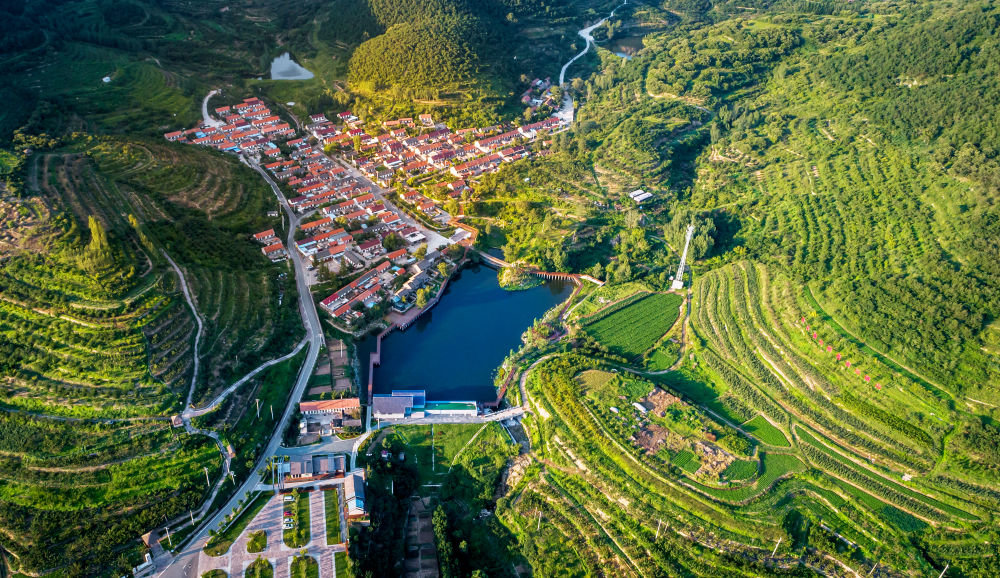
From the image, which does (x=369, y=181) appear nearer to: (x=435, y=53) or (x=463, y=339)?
(x=435, y=53)

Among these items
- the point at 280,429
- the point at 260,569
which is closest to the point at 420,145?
the point at 280,429

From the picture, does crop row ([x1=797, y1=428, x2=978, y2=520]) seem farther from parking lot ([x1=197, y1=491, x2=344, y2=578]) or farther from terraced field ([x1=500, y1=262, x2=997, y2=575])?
parking lot ([x1=197, y1=491, x2=344, y2=578])

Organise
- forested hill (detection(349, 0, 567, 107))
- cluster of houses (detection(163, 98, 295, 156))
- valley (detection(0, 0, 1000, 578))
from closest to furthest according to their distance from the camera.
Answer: valley (detection(0, 0, 1000, 578))
cluster of houses (detection(163, 98, 295, 156))
forested hill (detection(349, 0, 567, 107))

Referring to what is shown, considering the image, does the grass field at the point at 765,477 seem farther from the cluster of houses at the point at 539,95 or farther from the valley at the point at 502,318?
the cluster of houses at the point at 539,95

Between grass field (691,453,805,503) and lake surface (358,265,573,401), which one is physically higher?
grass field (691,453,805,503)

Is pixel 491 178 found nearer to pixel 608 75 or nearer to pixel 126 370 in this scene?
pixel 608 75

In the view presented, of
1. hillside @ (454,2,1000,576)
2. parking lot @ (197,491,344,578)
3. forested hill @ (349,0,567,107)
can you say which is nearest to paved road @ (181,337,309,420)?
parking lot @ (197,491,344,578)
